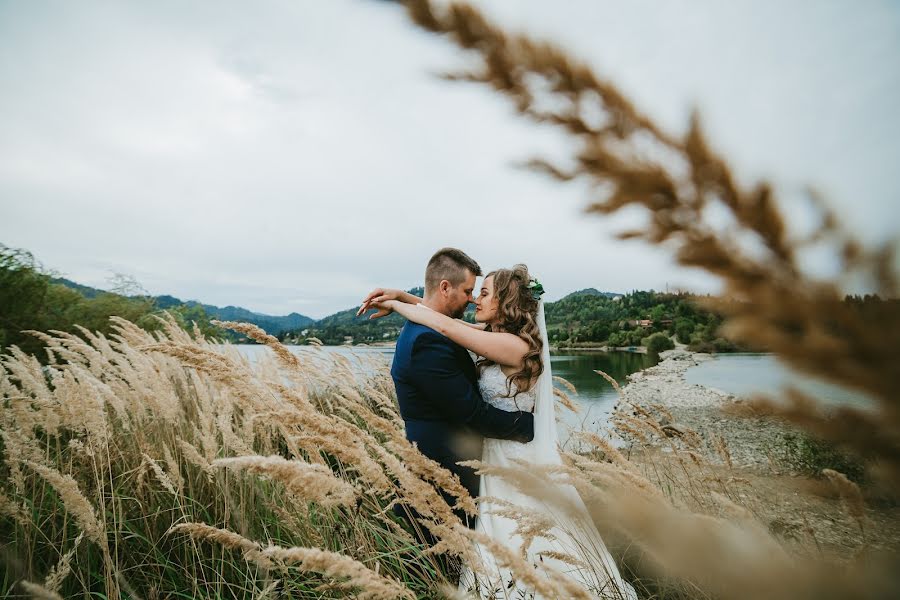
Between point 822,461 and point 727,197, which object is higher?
point 727,197

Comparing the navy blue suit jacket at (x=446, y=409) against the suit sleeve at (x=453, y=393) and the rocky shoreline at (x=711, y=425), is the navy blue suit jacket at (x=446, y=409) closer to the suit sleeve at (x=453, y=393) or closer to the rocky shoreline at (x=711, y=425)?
the suit sleeve at (x=453, y=393)

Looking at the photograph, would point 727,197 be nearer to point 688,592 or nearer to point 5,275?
point 688,592

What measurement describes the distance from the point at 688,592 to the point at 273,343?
99.8 inches

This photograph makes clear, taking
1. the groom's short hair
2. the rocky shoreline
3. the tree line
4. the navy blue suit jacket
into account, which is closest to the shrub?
the rocky shoreline

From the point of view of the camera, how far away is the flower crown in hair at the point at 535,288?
3725mm

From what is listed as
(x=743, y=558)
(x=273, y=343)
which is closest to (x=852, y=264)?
(x=743, y=558)

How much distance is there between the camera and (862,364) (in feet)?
1.21

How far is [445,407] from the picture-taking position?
295 centimetres

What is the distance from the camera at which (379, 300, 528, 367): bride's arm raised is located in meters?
3.10

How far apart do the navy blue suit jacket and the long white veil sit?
0.35 ft

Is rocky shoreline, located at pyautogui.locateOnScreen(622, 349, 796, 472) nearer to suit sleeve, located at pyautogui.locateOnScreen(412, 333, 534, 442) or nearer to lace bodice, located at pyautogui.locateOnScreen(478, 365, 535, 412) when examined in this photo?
lace bodice, located at pyautogui.locateOnScreen(478, 365, 535, 412)

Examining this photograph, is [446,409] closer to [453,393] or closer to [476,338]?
[453,393]

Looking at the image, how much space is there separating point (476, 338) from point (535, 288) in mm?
960

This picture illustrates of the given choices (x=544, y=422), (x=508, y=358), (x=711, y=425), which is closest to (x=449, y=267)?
(x=508, y=358)
